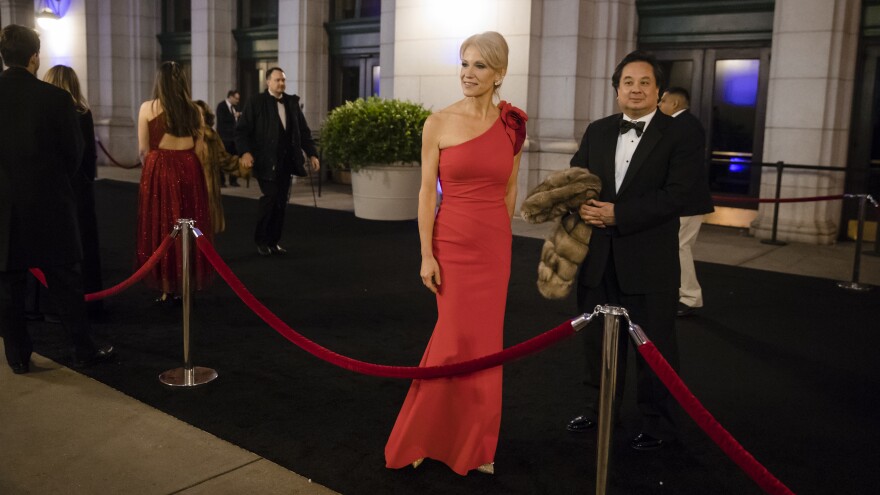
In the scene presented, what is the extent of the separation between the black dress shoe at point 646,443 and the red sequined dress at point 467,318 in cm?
82

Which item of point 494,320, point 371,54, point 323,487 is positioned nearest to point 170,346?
point 323,487

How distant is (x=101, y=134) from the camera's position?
22.9m

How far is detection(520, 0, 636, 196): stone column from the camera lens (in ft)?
42.4

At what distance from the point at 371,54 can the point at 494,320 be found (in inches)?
548

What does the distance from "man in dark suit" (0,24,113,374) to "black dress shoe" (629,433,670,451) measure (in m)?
3.56

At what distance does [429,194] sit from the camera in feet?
12.8

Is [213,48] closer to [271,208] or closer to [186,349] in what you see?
[271,208]

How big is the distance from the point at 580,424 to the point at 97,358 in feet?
10.4

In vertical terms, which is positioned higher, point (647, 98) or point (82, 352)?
point (647, 98)

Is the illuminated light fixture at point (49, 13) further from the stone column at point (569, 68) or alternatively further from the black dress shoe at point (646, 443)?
the black dress shoe at point (646, 443)

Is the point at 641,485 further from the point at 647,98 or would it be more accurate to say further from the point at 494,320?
the point at 647,98

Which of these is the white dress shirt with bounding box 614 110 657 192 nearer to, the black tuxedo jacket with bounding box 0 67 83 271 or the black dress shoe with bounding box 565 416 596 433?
the black dress shoe with bounding box 565 416 596 433

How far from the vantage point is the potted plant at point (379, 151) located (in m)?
12.4

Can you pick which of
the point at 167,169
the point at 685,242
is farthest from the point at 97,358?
the point at 685,242
